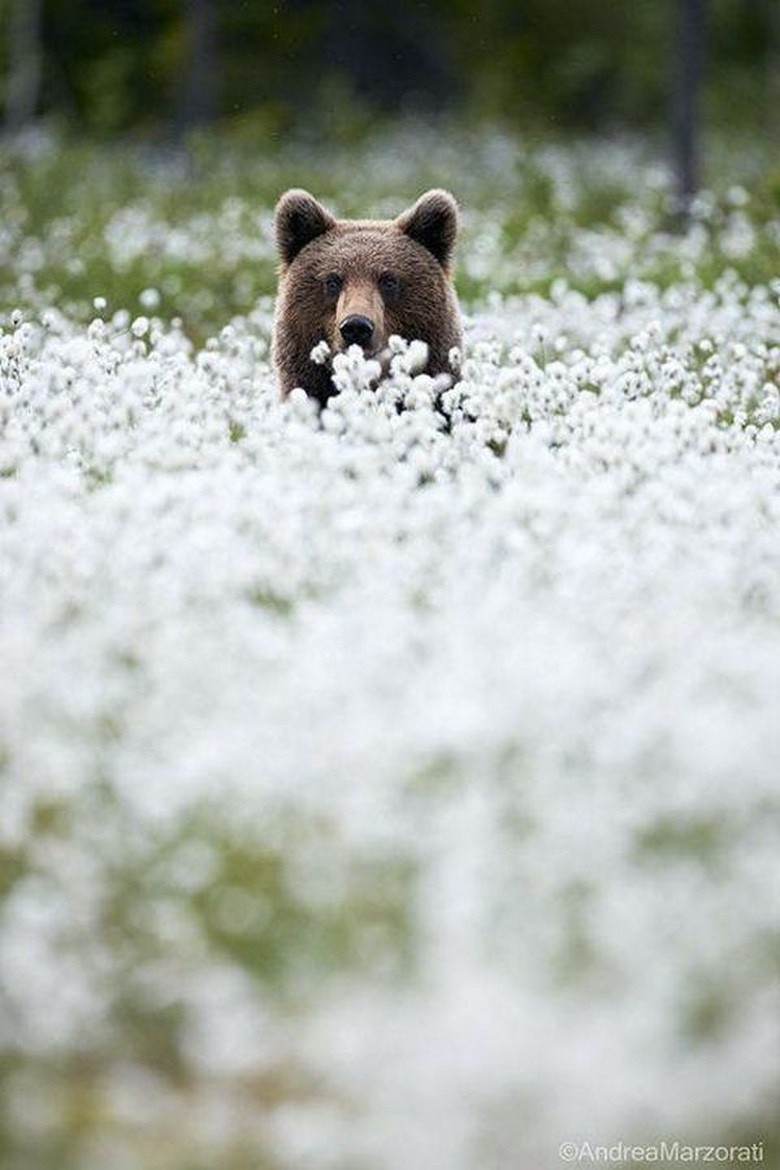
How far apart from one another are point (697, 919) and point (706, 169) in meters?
22.2

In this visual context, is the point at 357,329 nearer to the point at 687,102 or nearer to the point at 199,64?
the point at 687,102

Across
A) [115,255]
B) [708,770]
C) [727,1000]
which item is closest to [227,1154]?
[727,1000]

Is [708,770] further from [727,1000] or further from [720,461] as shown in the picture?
[720,461]

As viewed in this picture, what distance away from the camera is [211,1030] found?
12.6 feet

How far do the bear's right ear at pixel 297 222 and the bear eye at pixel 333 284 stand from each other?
0.41 m

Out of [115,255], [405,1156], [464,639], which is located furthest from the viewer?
[115,255]

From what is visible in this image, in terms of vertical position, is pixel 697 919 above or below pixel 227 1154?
above

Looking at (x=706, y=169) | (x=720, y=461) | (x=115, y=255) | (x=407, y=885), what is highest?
(x=706, y=169)

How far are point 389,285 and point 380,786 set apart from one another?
15.6 feet

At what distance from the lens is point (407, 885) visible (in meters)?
4.14

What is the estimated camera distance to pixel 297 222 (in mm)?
9008

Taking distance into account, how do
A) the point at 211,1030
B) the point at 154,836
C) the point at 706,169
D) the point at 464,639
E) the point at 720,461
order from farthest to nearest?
the point at 706,169, the point at 720,461, the point at 464,639, the point at 154,836, the point at 211,1030

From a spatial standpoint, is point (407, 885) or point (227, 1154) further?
point (407, 885)

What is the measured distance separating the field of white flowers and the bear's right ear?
173 centimetres
